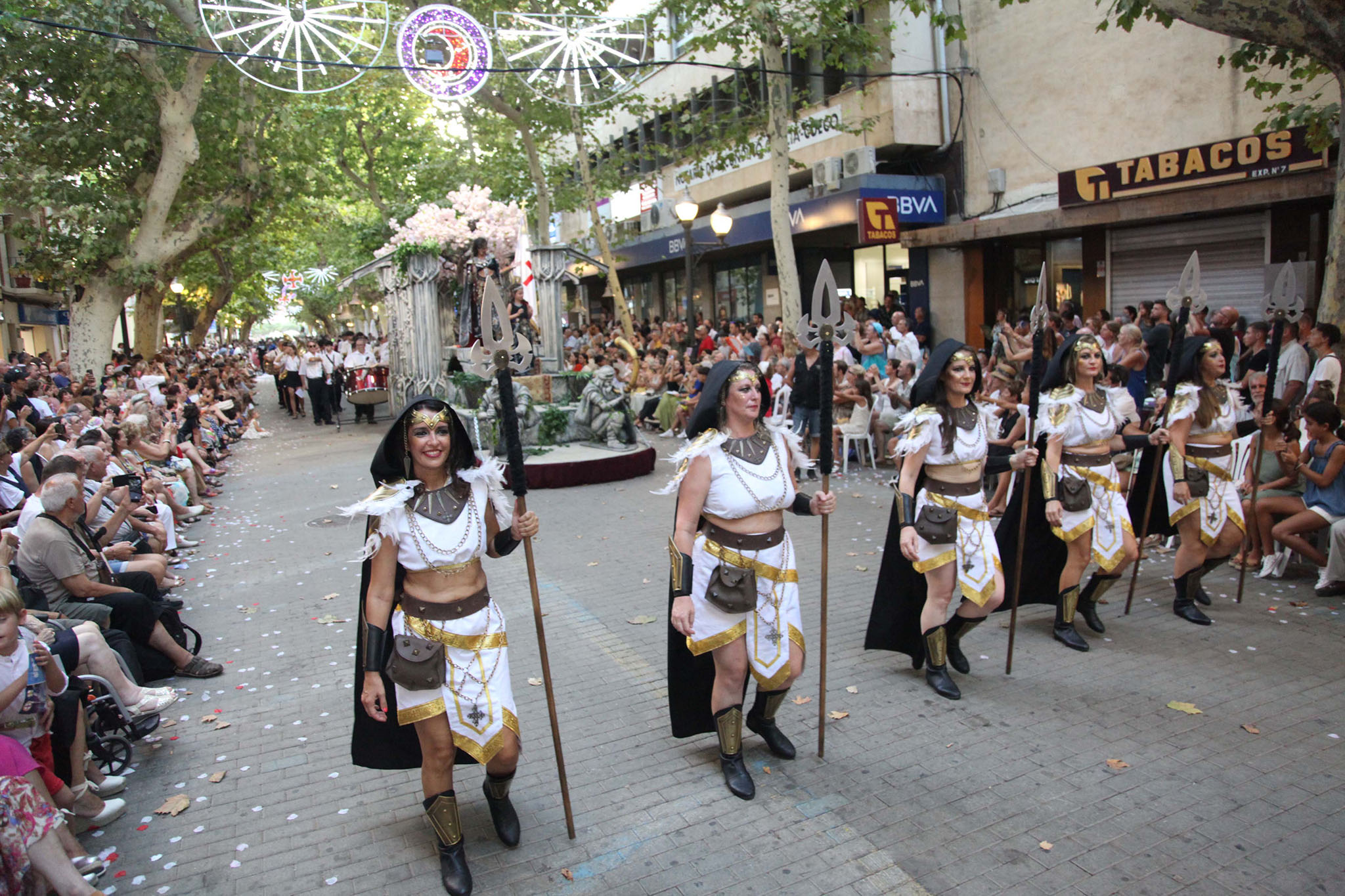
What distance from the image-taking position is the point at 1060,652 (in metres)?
5.91

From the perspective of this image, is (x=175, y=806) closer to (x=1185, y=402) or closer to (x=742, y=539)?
(x=742, y=539)

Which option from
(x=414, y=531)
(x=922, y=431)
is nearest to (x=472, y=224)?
(x=922, y=431)

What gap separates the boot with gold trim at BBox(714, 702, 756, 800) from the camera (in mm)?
4332

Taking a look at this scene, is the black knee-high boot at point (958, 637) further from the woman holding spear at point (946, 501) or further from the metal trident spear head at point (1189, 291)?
the metal trident spear head at point (1189, 291)

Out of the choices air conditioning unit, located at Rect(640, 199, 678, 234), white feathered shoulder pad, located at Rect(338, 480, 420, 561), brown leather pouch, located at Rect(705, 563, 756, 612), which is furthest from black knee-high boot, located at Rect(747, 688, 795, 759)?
air conditioning unit, located at Rect(640, 199, 678, 234)

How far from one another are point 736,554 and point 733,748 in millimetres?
942

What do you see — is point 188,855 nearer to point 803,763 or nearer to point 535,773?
point 535,773

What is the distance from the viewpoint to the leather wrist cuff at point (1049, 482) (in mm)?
5711

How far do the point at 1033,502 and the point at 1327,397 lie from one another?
281 cm

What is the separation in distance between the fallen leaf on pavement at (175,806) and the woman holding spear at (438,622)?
1207 millimetres

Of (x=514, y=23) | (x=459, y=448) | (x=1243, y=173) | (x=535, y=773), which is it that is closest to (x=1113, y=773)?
(x=535, y=773)

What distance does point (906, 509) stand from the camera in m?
5.22

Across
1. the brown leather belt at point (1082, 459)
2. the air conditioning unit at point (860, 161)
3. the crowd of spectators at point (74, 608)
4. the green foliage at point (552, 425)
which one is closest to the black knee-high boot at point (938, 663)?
the brown leather belt at point (1082, 459)

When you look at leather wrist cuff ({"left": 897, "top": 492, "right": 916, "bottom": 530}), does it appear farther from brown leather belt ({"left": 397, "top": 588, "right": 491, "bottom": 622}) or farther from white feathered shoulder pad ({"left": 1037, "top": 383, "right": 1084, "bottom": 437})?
brown leather belt ({"left": 397, "top": 588, "right": 491, "bottom": 622})
